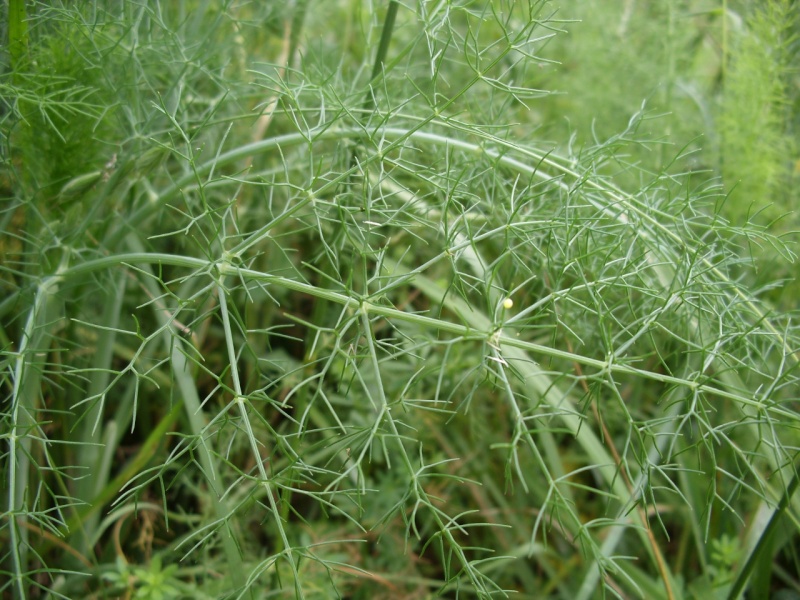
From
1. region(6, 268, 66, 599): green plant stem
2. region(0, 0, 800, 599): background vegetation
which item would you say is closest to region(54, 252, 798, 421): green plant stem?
region(0, 0, 800, 599): background vegetation

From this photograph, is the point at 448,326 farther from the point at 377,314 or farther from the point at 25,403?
Answer: the point at 25,403

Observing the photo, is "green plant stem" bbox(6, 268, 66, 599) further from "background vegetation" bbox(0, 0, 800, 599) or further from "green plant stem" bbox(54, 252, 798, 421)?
"green plant stem" bbox(54, 252, 798, 421)

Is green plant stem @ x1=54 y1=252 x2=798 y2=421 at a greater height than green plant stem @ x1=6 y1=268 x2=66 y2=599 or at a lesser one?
greater

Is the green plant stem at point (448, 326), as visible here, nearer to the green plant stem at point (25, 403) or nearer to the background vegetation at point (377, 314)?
the background vegetation at point (377, 314)

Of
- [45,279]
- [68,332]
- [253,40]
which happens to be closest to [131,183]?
[45,279]

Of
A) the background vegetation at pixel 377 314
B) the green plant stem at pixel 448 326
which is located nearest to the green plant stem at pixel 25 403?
the background vegetation at pixel 377 314

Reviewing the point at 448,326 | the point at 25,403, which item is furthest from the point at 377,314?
the point at 25,403

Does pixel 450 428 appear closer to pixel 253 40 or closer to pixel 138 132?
pixel 138 132

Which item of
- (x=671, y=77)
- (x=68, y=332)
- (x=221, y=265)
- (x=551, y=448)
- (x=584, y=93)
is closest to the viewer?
(x=221, y=265)
